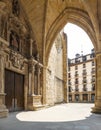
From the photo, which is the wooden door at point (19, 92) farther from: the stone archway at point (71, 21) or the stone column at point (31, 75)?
the stone archway at point (71, 21)

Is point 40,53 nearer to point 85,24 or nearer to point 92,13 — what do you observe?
point 85,24

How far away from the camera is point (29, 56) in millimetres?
12969

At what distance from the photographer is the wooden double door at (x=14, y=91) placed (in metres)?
10.7

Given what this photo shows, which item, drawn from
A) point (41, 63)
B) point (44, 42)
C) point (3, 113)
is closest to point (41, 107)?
point (41, 63)

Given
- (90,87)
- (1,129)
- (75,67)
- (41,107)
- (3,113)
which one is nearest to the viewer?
(1,129)

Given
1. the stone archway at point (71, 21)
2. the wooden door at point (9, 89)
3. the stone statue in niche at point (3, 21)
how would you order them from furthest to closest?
1. the stone archway at point (71, 21)
2. the wooden door at point (9, 89)
3. the stone statue in niche at point (3, 21)

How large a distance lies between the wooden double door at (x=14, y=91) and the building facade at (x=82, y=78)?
3560cm

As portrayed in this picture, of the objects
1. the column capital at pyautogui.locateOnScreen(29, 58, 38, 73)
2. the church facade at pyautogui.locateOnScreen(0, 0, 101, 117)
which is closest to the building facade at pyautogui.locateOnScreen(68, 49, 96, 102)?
the church facade at pyautogui.locateOnScreen(0, 0, 101, 117)

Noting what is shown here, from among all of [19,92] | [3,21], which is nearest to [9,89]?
[19,92]

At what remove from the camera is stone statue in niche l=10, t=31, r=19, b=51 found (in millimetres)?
11284

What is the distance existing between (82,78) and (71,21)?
3615 cm

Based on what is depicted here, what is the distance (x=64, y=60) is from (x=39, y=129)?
783 inches

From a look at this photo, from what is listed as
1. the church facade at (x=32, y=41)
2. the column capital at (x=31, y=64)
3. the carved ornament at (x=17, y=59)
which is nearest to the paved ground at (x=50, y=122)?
the church facade at (x=32, y=41)

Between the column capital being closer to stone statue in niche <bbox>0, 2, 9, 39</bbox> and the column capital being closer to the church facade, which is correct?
the church facade
